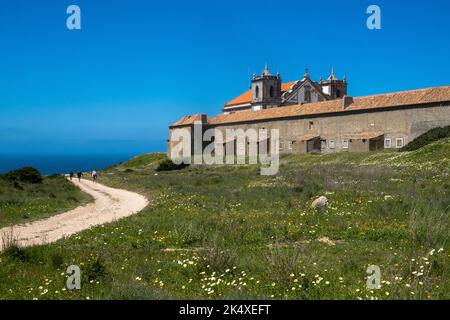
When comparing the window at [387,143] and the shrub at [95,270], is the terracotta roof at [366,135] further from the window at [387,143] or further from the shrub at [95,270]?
the shrub at [95,270]

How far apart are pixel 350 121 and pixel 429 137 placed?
40.6 feet

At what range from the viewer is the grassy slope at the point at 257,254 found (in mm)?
7938

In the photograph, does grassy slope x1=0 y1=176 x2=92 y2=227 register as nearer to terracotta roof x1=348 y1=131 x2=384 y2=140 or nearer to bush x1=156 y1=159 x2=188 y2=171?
terracotta roof x1=348 y1=131 x2=384 y2=140

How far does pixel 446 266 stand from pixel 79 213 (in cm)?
1666

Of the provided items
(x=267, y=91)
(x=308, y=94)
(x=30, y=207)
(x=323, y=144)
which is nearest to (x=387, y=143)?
(x=323, y=144)

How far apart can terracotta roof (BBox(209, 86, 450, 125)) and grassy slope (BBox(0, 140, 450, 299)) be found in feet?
106

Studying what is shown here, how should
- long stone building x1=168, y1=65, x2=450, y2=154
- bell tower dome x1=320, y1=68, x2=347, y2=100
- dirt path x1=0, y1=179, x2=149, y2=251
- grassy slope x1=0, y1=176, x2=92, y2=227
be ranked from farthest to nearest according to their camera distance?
1. bell tower dome x1=320, y1=68, x2=347, y2=100
2. long stone building x1=168, y1=65, x2=450, y2=154
3. grassy slope x1=0, y1=176, x2=92, y2=227
4. dirt path x1=0, y1=179, x2=149, y2=251

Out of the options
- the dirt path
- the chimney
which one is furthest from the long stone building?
the dirt path

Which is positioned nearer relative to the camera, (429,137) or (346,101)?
(429,137)

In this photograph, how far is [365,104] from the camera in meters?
55.2

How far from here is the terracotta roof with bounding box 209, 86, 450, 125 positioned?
4844 cm

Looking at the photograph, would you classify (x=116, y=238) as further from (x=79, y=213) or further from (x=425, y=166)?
(x=425, y=166)

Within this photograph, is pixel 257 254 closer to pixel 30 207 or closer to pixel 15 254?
pixel 15 254
